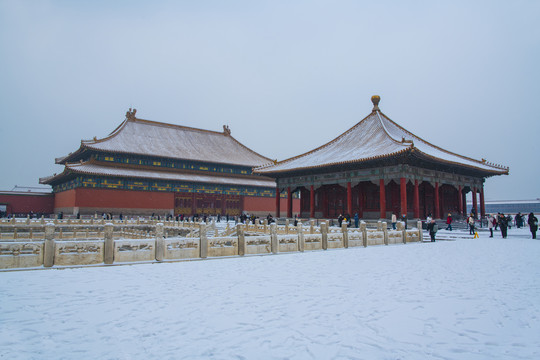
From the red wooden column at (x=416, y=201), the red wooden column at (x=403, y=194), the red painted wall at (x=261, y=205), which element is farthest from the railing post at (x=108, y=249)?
the red painted wall at (x=261, y=205)

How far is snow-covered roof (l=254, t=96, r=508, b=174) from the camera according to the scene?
25625 millimetres

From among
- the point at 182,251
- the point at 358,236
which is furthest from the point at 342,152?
the point at 182,251

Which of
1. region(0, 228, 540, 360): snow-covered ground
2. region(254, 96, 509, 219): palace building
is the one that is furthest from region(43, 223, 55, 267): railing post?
A: region(254, 96, 509, 219): palace building

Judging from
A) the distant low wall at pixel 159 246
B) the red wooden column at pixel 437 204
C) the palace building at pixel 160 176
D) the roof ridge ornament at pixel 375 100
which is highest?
the roof ridge ornament at pixel 375 100

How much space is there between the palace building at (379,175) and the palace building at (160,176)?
12.1 m

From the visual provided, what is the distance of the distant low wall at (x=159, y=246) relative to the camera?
9680 mm

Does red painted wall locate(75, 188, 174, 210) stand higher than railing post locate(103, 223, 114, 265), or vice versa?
red painted wall locate(75, 188, 174, 210)

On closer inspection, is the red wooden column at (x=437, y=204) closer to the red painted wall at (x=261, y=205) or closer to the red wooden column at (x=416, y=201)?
the red wooden column at (x=416, y=201)

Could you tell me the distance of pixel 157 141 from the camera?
45.3m

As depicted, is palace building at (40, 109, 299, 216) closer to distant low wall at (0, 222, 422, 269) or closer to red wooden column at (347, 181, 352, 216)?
red wooden column at (347, 181, 352, 216)

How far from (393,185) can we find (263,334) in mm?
23779

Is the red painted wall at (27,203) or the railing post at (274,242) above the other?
the red painted wall at (27,203)

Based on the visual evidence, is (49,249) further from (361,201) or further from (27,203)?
(27,203)

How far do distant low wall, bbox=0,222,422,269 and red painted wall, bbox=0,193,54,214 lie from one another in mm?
34169
